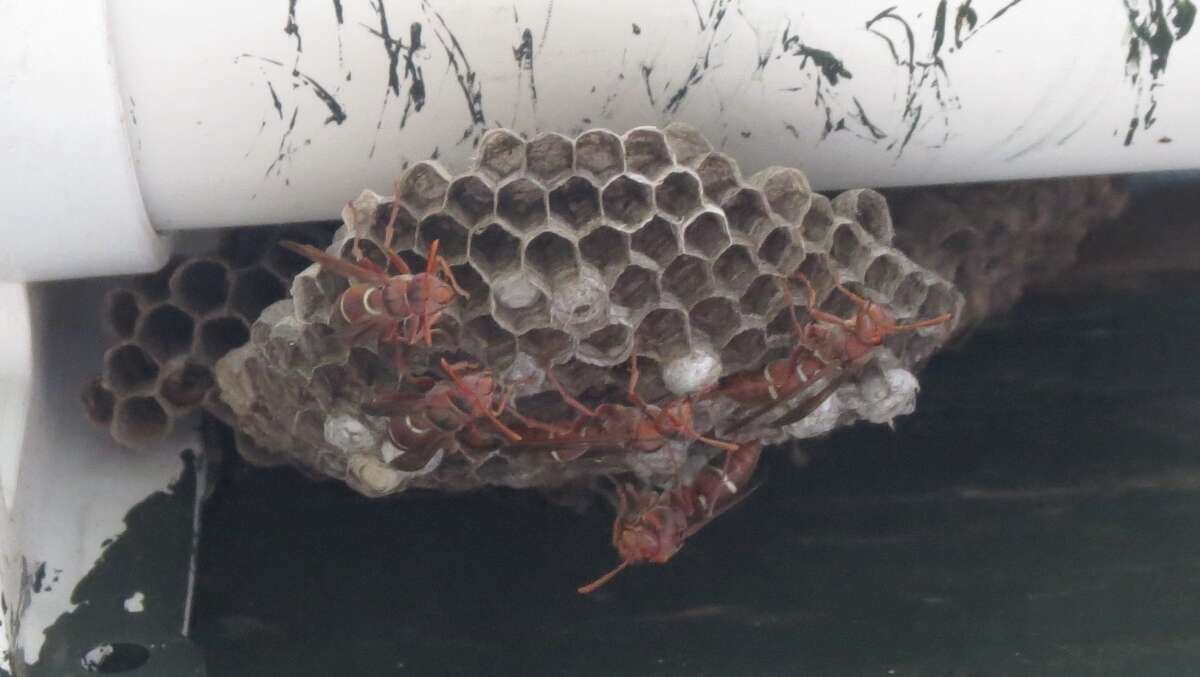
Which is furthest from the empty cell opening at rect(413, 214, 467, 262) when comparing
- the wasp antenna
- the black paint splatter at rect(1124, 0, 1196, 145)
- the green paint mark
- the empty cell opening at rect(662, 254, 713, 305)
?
the black paint splatter at rect(1124, 0, 1196, 145)

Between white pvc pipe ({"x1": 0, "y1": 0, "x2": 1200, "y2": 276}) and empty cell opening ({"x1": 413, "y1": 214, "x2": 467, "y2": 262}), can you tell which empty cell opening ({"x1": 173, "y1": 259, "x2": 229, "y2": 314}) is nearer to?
white pvc pipe ({"x1": 0, "y1": 0, "x2": 1200, "y2": 276})

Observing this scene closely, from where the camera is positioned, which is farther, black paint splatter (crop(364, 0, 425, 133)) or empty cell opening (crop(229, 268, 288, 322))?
empty cell opening (crop(229, 268, 288, 322))

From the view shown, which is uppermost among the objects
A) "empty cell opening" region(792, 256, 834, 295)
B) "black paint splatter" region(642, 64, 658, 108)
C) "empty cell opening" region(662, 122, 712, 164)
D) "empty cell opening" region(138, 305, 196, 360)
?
"black paint splatter" region(642, 64, 658, 108)

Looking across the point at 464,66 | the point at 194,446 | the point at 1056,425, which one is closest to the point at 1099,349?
the point at 1056,425

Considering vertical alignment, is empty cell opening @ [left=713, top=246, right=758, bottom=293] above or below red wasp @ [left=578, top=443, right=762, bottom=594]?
above

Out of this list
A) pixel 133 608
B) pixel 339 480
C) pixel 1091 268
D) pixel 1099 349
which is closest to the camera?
pixel 133 608

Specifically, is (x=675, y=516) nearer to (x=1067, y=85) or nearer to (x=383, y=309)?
(x=383, y=309)
